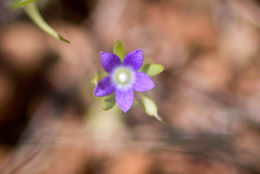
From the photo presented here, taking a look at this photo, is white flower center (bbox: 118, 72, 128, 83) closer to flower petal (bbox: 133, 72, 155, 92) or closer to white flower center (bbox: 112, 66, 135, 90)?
white flower center (bbox: 112, 66, 135, 90)

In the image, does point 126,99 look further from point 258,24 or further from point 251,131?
point 258,24

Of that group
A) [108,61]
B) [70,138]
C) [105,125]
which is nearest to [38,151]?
[70,138]

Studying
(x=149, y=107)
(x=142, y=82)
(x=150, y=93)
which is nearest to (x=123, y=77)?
(x=142, y=82)

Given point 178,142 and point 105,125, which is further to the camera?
point 105,125

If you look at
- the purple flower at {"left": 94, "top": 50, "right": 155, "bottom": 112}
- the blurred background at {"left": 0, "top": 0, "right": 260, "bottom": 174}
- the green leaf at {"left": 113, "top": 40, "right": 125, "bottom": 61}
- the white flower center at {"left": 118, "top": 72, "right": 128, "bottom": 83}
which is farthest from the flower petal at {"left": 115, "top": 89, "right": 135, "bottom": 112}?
the blurred background at {"left": 0, "top": 0, "right": 260, "bottom": 174}

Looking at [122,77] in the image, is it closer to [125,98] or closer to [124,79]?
[124,79]

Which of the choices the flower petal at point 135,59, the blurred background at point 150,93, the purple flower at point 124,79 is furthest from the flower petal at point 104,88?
the blurred background at point 150,93
